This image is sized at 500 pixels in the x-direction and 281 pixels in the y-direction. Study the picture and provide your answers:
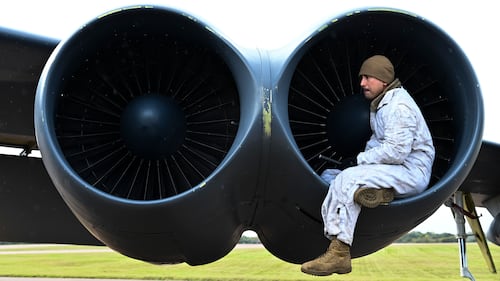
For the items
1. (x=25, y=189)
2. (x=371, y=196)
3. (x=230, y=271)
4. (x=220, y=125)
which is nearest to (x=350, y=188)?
(x=371, y=196)

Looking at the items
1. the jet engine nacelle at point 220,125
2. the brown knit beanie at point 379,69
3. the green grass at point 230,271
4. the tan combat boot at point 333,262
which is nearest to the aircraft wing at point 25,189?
the jet engine nacelle at point 220,125

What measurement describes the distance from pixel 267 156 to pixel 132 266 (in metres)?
17.5

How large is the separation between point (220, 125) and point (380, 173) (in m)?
1.03

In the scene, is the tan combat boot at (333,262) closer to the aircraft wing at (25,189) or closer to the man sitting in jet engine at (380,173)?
the man sitting in jet engine at (380,173)

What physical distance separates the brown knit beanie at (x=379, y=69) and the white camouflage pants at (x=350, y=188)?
50 centimetres

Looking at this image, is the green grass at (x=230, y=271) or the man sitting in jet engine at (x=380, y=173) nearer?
the man sitting in jet engine at (x=380, y=173)

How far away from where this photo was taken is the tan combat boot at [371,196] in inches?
113

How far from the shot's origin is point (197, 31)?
3.11 meters

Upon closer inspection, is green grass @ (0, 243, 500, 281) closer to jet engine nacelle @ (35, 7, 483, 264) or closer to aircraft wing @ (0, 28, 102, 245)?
aircraft wing @ (0, 28, 102, 245)

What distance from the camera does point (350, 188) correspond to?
2.87m

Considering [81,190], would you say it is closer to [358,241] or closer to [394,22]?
[358,241]

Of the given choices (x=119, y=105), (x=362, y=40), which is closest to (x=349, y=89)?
(x=362, y=40)

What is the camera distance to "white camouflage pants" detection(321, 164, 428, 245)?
287 cm

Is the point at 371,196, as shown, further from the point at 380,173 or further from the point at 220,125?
the point at 220,125
